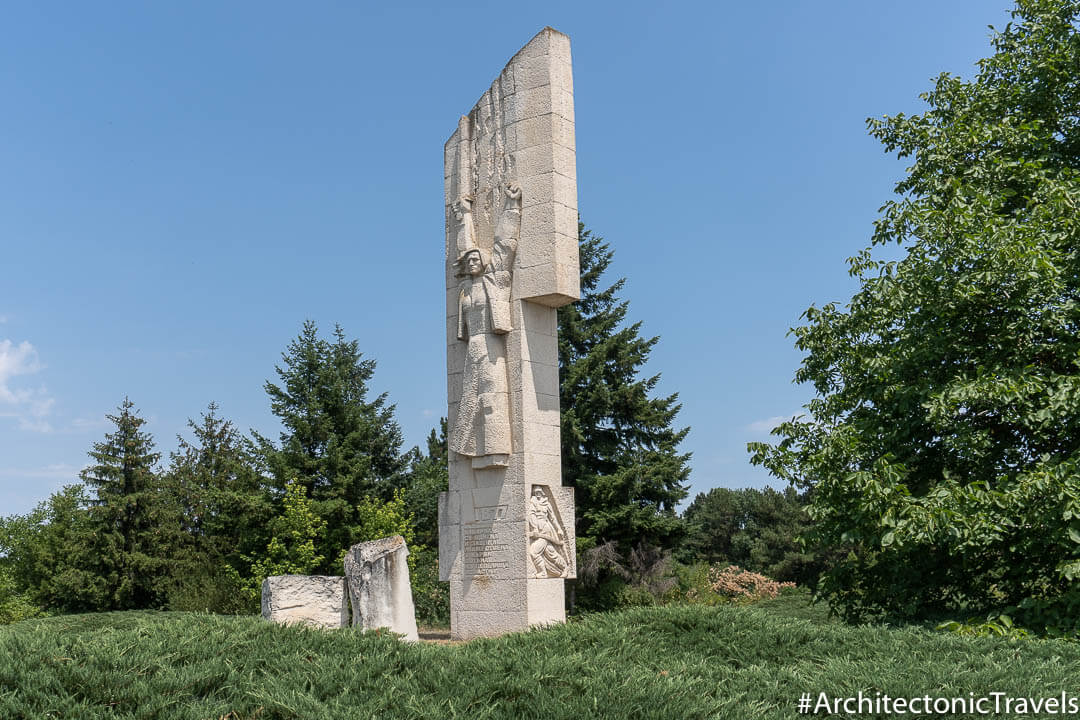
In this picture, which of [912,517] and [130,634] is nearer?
[130,634]

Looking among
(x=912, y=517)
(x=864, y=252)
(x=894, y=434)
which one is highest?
(x=864, y=252)

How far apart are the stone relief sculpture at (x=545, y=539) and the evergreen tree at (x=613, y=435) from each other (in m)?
12.5

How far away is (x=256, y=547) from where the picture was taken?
1009 inches

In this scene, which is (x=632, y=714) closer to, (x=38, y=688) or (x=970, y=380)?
(x=38, y=688)

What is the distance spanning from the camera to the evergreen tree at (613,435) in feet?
78.9

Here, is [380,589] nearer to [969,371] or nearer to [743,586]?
[969,371]

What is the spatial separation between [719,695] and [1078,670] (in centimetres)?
276

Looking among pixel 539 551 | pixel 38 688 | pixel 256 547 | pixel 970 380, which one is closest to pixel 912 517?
pixel 970 380

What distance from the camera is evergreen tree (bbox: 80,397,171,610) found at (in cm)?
2578

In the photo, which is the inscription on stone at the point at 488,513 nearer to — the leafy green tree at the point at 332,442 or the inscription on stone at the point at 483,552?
the inscription on stone at the point at 483,552

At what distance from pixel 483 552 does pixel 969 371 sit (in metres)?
5.65

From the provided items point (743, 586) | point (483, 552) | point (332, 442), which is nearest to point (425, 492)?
point (332, 442)

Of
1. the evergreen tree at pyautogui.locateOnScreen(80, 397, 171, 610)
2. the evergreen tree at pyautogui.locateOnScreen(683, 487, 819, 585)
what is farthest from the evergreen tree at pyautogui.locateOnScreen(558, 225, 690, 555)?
the evergreen tree at pyautogui.locateOnScreen(80, 397, 171, 610)

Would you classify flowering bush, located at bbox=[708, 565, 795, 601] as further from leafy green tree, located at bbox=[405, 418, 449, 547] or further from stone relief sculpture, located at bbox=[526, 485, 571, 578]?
stone relief sculpture, located at bbox=[526, 485, 571, 578]
